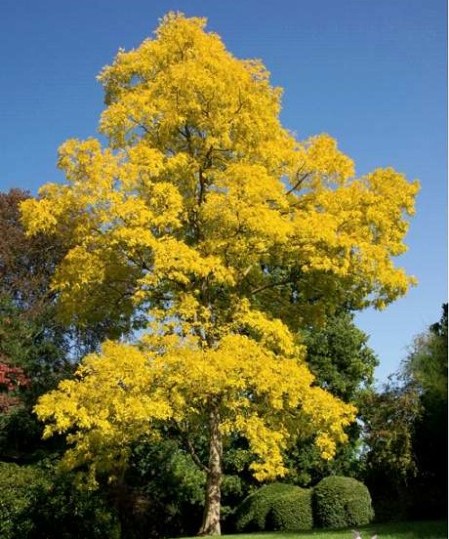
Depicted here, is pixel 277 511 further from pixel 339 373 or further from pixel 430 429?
pixel 339 373

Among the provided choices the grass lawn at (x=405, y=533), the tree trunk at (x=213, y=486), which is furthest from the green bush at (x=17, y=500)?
the grass lawn at (x=405, y=533)

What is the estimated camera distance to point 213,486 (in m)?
14.0

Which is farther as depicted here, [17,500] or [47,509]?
[47,509]

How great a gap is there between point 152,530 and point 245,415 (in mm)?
10190

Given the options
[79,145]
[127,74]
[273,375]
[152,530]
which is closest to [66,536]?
[152,530]

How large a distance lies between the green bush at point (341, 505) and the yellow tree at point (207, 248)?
19.7ft

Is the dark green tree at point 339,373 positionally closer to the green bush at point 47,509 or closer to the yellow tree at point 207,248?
the green bush at point 47,509

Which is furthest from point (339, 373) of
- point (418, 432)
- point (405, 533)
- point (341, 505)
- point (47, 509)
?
point (405, 533)

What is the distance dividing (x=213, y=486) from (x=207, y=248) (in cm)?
482

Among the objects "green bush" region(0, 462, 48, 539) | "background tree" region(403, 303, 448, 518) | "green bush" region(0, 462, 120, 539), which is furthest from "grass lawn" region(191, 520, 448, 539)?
"green bush" region(0, 462, 48, 539)

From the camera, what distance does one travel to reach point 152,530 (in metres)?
21.4

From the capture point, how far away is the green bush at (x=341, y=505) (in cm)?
1873

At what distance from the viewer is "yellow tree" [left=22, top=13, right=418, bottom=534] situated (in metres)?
12.3

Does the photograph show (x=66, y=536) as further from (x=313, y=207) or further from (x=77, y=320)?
(x=313, y=207)
